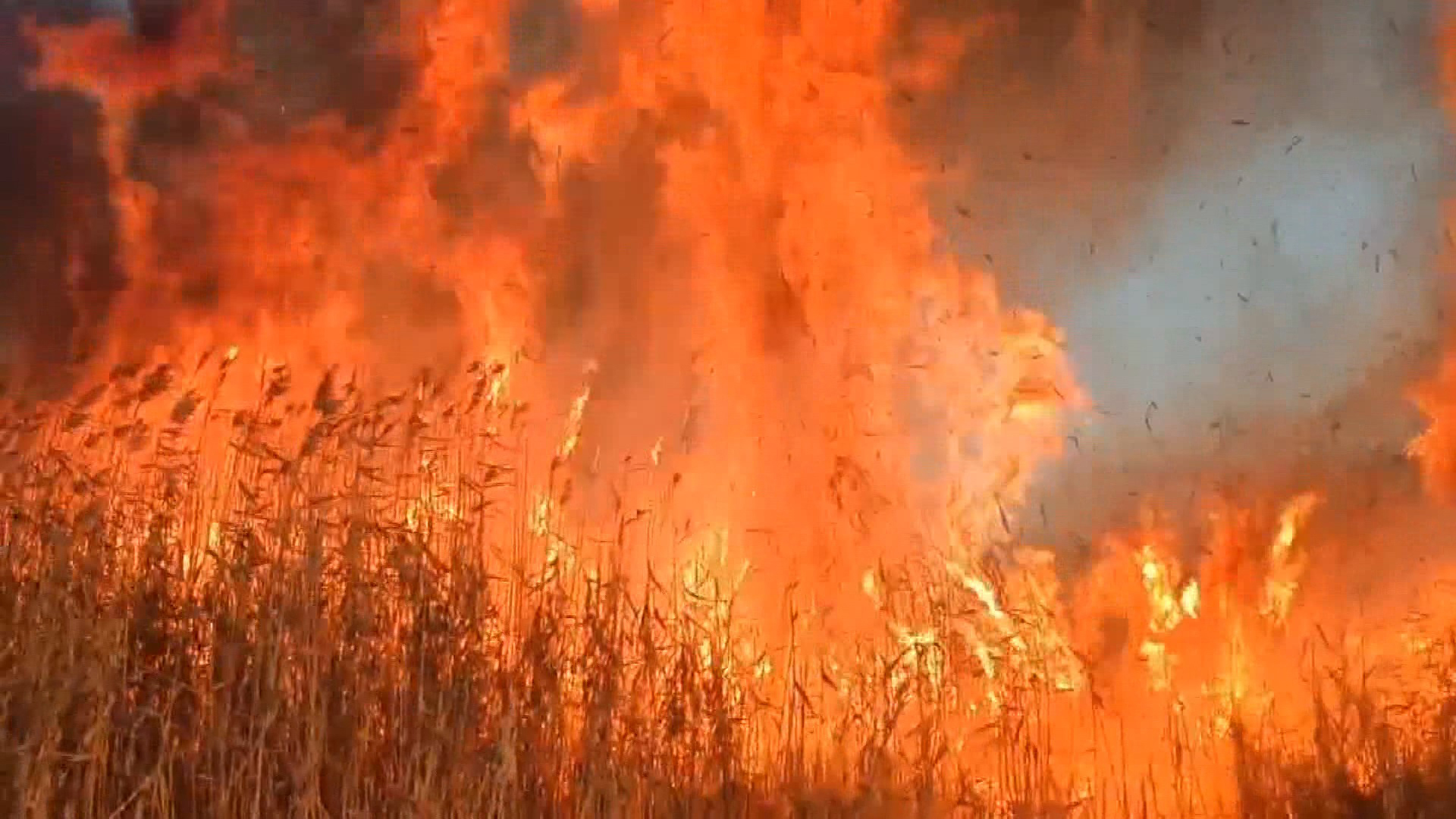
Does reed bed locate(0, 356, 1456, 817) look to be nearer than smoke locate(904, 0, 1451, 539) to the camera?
Yes

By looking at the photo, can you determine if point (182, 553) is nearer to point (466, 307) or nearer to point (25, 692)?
point (25, 692)

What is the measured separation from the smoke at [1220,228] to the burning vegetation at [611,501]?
0.63 ft

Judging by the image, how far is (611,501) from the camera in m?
4.84

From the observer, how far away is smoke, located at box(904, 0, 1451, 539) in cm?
508

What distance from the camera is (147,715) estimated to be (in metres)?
3.18

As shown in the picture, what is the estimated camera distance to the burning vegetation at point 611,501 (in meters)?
3.41

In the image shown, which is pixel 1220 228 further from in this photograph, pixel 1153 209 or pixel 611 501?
pixel 611 501

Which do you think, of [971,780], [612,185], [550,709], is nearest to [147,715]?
[550,709]

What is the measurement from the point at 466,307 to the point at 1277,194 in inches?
141

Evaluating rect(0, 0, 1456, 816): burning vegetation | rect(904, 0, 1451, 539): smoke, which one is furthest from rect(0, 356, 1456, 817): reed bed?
rect(904, 0, 1451, 539): smoke

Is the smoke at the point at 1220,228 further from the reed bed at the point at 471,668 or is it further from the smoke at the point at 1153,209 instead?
the reed bed at the point at 471,668

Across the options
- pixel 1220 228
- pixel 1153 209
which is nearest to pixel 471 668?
pixel 1153 209

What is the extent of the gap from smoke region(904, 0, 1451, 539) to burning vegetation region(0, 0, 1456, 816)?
0.63 ft

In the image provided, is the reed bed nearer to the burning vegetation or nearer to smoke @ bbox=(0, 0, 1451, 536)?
the burning vegetation
